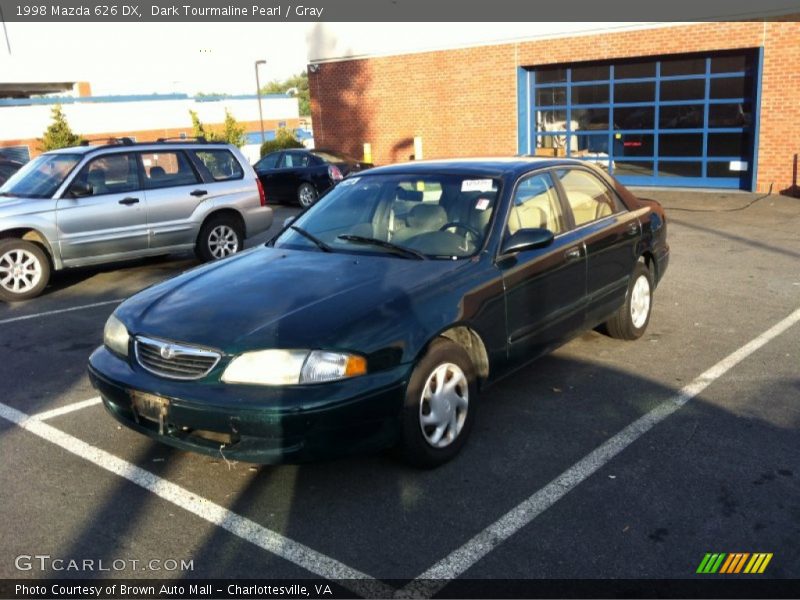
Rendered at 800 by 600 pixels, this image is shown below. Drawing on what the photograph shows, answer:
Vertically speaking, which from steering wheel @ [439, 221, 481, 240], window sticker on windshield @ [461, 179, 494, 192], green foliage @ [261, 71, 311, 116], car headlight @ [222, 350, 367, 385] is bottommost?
car headlight @ [222, 350, 367, 385]

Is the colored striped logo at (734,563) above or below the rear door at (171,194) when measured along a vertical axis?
below

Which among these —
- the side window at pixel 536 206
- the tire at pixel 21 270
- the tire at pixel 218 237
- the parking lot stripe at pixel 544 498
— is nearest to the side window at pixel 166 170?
the tire at pixel 218 237

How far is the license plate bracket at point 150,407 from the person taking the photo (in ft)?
12.6

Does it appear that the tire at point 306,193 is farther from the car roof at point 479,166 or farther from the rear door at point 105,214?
the car roof at point 479,166

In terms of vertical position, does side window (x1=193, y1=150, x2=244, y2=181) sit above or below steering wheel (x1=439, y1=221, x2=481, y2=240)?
above

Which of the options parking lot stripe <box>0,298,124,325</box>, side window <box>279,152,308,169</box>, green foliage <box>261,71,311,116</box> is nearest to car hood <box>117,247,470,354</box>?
parking lot stripe <box>0,298,124,325</box>

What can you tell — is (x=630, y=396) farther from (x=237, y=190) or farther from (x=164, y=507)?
(x=237, y=190)

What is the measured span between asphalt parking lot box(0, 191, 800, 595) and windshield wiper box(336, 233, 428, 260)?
43.9 inches

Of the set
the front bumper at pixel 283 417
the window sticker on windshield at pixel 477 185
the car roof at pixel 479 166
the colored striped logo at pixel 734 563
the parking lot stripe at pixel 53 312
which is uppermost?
the car roof at pixel 479 166

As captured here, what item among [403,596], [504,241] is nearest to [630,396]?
[504,241]

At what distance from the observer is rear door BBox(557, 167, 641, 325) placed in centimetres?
559

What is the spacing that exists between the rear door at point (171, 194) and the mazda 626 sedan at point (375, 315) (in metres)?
4.63

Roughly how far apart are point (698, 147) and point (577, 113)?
3.21m

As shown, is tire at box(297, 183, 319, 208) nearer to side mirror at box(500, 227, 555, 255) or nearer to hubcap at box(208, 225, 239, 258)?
hubcap at box(208, 225, 239, 258)
